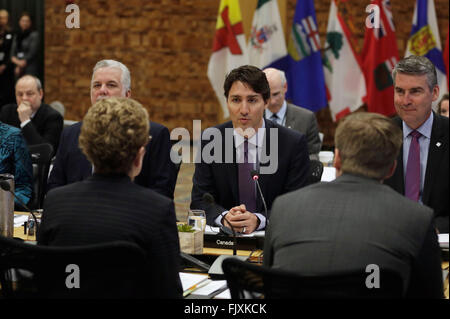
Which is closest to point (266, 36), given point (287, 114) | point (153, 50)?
point (153, 50)

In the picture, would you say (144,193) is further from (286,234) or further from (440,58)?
(440,58)

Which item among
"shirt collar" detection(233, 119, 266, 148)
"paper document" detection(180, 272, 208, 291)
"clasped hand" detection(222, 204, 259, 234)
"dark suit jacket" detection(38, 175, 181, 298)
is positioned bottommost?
"paper document" detection(180, 272, 208, 291)

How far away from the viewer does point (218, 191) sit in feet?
11.5

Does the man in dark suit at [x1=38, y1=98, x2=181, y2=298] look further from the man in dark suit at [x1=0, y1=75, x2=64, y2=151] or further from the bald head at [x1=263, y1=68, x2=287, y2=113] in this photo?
the man in dark suit at [x1=0, y1=75, x2=64, y2=151]

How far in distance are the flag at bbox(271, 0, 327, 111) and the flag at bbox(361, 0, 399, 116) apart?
608 millimetres

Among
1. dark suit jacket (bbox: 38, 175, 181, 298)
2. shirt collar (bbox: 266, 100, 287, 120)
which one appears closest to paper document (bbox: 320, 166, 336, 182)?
shirt collar (bbox: 266, 100, 287, 120)

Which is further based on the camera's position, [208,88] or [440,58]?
[208,88]

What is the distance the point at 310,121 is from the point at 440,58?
3.36 metres

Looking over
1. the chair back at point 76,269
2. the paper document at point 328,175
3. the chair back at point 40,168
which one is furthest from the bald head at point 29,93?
the chair back at point 76,269

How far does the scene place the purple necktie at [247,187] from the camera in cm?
348

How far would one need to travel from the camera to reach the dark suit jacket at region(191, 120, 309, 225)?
136 inches

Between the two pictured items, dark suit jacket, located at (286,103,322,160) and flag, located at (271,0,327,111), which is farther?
flag, located at (271,0,327,111)
